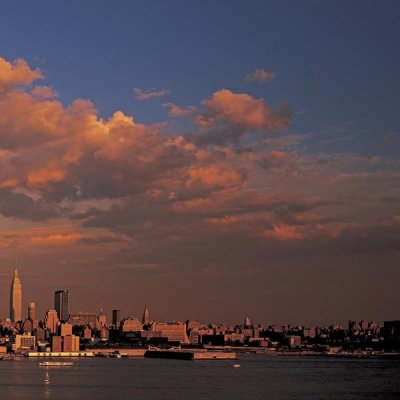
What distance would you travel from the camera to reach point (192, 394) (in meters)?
72.1

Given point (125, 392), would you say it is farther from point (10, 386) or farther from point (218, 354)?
point (218, 354)

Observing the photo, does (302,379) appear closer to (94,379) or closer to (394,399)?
(94,379)

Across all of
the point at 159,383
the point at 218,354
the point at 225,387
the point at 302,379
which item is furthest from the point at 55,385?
the point at 218,354

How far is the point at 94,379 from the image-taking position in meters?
96.4

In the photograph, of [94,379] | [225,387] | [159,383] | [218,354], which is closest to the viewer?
[225,387]

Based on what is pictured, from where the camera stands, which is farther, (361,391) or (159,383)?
(159,383)

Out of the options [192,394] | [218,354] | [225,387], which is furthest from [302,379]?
[218,354]

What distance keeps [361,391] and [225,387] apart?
13.2 meters

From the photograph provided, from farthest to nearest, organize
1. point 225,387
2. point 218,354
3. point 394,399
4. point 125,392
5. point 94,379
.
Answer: point 218,354, point 94,379, point 225,387, point 125,392, point 394,399

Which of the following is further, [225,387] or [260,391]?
[225,387]

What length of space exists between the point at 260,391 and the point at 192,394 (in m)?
7.60

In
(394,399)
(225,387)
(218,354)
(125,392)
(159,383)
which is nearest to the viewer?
(394,399)

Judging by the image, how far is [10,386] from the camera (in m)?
82.6

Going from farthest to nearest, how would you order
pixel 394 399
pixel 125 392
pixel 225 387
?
1. pixel 225 387
2. pixel 125 392
3. pixel 394 399
